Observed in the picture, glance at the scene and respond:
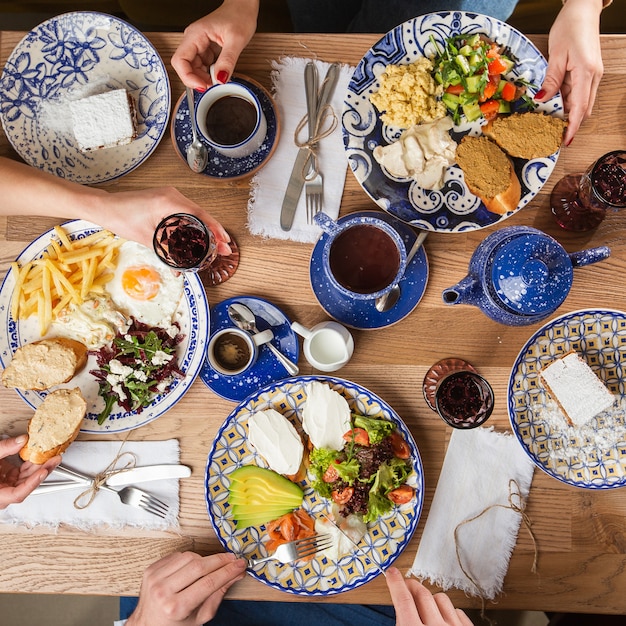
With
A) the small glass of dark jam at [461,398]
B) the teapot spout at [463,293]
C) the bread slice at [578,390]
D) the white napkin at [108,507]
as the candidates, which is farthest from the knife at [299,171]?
the bread slice at [578,390]

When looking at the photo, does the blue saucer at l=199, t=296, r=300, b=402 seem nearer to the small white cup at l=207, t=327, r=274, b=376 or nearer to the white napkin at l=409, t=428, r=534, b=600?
the small white cup at l=207, t=327, r=274, b=376

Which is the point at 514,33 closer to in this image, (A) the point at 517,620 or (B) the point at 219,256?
(B) the point at 219,256

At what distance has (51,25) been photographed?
1.78 meters

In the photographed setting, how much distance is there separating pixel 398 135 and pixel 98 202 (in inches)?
37.4

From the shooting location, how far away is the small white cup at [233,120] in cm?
173

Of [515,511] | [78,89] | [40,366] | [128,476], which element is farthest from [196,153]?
[515,511]

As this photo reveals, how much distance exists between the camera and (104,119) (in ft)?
5.82

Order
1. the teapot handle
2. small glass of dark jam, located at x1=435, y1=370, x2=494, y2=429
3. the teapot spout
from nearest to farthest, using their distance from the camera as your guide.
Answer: the teapot handle → the teapot spout → small glass of dark jam, located at x1=435, y1=370, x2=494, y2=429

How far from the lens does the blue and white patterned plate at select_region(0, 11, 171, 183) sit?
5.91 feet

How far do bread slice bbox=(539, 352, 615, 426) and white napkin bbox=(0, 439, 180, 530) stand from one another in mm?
1228

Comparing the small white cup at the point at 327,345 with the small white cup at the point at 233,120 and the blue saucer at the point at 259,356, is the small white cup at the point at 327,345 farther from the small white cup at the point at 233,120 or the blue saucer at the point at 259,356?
the small white cup at the point at 233,120

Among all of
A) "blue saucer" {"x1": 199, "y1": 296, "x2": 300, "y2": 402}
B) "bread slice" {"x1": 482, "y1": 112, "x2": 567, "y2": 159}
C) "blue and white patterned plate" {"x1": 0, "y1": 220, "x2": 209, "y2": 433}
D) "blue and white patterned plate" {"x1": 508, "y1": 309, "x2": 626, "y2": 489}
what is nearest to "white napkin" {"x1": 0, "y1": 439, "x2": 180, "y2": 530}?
"blue and white patterned plate" {"x1": 0, "y1": 220, "x2": 209, "y2": 433}

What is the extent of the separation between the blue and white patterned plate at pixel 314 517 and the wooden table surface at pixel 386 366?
0.27 feet

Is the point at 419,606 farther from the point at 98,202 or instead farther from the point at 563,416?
the point at 98,202
